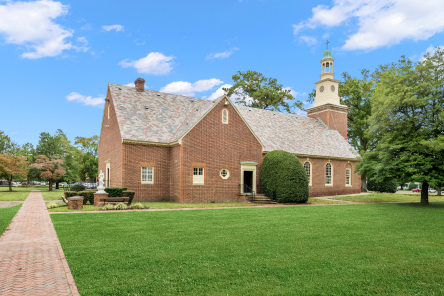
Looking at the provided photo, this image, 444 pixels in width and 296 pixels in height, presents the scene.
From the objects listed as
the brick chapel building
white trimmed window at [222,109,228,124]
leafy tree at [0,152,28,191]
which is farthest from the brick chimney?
leafy tree at [0,152,28,191]

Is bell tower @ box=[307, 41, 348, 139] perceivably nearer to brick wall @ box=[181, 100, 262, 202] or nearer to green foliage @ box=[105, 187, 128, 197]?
brick wall @ box=[181, 100, 262, 202]

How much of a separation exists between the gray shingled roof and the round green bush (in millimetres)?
3308

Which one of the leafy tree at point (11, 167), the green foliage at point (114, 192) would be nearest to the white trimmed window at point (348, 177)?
the green foliage at point (114, 192)

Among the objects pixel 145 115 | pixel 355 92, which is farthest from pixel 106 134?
pixel 355 92

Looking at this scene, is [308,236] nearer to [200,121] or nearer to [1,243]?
[1,243]

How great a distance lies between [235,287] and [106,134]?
23.9 meters

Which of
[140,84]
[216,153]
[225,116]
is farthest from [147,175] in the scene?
[140,84]

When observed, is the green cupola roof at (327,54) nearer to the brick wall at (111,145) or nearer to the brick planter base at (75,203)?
the brick wall at (111,145)

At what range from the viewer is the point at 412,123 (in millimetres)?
21906

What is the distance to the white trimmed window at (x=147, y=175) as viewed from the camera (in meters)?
22.6

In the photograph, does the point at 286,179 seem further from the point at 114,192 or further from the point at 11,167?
the point at 11,167

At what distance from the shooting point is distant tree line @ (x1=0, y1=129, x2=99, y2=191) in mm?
38406

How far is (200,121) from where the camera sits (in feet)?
73.8

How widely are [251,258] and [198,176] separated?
15697 mm
